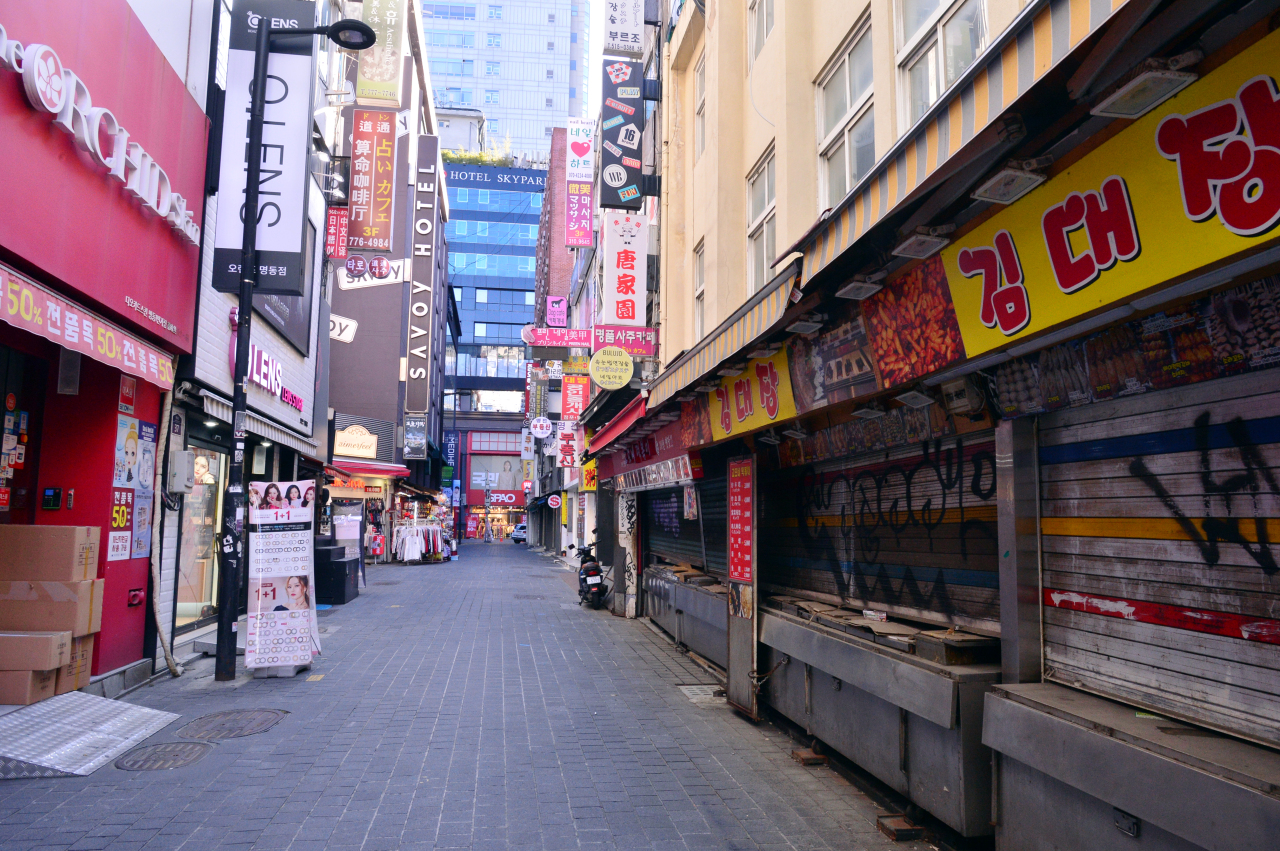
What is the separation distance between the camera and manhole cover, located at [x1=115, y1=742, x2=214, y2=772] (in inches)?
234

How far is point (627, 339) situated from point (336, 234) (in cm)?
814

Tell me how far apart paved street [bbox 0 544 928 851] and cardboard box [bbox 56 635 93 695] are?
853 millimetres

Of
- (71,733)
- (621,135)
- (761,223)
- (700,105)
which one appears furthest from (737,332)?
(621,135)

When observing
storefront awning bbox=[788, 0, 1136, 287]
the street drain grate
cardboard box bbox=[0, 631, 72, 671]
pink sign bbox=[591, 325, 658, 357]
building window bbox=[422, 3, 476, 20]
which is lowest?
the street drain grate

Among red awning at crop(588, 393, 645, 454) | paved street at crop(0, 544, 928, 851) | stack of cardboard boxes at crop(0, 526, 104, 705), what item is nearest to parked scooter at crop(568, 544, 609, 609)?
red awning at crop(588, 393, 645, 454)

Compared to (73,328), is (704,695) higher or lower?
lower

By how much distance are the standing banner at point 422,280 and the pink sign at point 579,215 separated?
1699 cm

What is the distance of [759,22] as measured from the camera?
1102 cm

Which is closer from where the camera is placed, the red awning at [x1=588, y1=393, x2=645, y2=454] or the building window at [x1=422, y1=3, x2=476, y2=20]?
the red awning at [x1=588, y1=393, x2=645, y2=454]

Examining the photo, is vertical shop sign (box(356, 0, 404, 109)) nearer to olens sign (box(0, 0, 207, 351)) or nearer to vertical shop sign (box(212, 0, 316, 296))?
vertical shop sign (box(212, 0, 316, 296))

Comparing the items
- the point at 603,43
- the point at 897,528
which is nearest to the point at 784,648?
the point at 897,528

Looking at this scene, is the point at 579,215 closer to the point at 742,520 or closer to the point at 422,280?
the point at 742,520

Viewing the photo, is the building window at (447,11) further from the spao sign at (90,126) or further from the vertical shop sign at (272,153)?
the spao sign at (90,126)

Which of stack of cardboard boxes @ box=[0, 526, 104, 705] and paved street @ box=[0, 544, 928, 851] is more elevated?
stack of cardboard boxes @ box=[0, 526, 104, 705]
